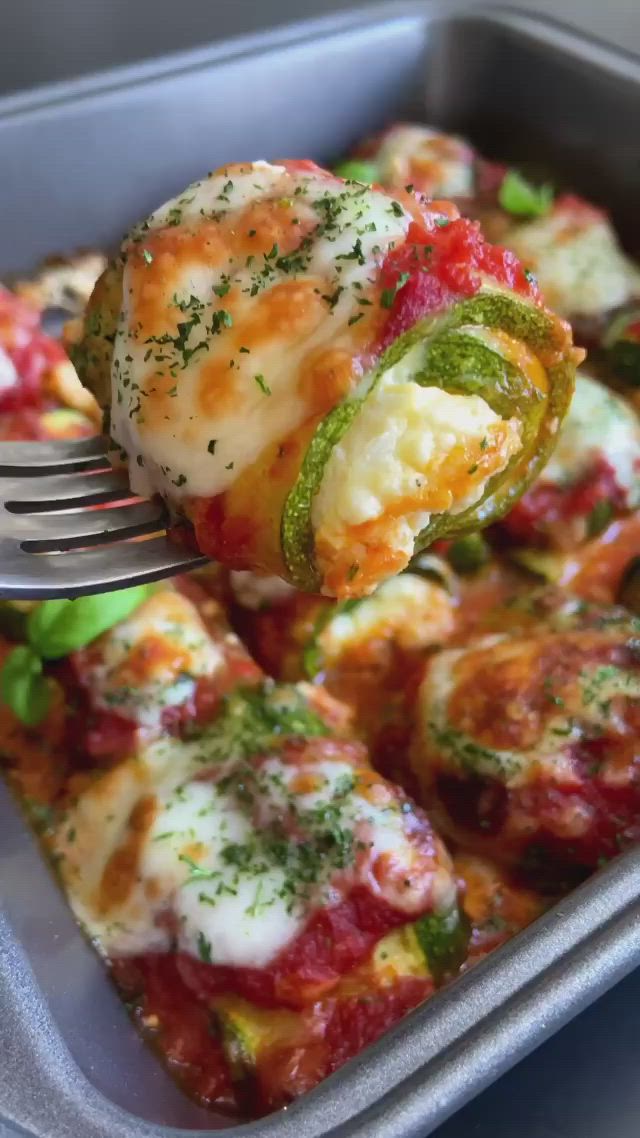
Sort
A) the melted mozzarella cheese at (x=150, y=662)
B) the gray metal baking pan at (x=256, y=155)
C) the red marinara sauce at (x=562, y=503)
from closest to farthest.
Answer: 1. the gray metal baking pan at (x=256, y=155)
2. the melted mozzarella cheese at (x=150, y=662)
3. the red marinara sauce at (x=562, y=503)

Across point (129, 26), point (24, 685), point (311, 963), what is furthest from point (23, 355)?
point (129, 26)

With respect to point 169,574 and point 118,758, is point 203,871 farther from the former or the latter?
point 169,574

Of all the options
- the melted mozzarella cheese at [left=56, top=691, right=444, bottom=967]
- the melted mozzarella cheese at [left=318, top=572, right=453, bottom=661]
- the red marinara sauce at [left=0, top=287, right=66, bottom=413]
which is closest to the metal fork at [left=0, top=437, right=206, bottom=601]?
the melted mozzarella cheese at [left=56, top=691, right=444, bottom=967]

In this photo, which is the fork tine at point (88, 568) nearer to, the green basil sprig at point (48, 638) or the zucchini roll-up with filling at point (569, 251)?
Result: the green basil sprig at point (48, 638)

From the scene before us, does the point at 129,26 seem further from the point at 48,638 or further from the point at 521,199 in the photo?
the point at 48,638

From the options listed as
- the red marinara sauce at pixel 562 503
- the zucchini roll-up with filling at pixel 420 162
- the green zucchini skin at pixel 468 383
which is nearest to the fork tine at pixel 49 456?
the green zucchini skin at pixel 468 383

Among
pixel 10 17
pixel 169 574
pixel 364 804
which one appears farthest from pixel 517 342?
pixel 10 17

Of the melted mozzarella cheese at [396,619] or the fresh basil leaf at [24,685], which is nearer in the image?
the fresh basil leaf at [24,685]

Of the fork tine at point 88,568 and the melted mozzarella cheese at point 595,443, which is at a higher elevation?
the fork tine at point 88,568
